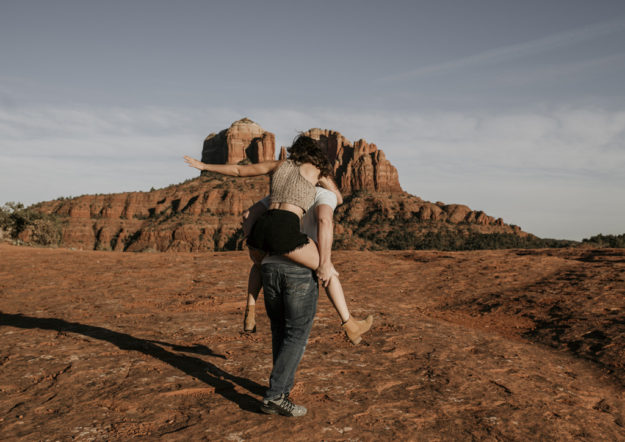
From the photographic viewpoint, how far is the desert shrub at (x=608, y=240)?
26891 mm

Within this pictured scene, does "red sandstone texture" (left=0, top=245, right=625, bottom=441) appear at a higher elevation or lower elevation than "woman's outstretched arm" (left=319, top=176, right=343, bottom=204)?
lower

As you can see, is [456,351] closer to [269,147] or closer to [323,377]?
[323,377]

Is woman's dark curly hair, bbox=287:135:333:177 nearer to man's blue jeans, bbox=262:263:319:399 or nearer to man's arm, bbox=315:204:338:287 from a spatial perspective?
man's arm, bbox=315:204:338:287

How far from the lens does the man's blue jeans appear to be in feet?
10.4

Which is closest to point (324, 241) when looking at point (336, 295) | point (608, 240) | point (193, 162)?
point (336, 295)

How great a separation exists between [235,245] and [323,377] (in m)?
73.2

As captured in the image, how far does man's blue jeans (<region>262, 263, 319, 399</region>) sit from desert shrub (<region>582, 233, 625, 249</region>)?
29.9 metres

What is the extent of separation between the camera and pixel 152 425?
3156 mm

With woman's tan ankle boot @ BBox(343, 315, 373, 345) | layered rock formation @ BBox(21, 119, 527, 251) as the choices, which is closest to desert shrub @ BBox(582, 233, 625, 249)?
woman's tan ankle boot @ BBox(343, 315, 373, 345)

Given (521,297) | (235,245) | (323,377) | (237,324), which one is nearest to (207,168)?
(323,377)

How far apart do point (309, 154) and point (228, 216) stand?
86.8 m

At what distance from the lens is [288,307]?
319cm

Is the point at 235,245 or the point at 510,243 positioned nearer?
the point at 510,243

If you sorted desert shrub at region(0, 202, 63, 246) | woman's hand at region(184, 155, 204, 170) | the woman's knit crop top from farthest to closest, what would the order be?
desert shrub at region(0, 202, 63, 246)
woman's hand at region(184, 155, 204, 170)
the woman's knit crop top
